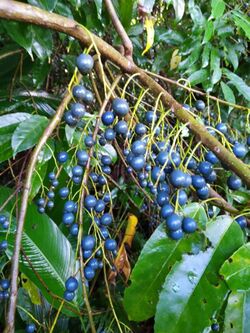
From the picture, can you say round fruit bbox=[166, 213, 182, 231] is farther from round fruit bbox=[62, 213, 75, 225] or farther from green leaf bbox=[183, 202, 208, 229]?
round fruit bbox=[62, 213, 75, 225]

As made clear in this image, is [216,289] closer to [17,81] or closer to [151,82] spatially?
[151,82]

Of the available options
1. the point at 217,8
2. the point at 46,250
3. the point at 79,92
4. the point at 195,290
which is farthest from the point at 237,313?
the point at 217,8

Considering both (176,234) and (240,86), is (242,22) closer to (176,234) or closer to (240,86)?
(240,86)

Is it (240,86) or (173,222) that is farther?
(240,86)

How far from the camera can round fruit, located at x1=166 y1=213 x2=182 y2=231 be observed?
1.93ft

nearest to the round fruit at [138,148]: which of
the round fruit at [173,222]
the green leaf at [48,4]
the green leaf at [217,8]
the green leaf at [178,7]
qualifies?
the round fruit at [173,222]

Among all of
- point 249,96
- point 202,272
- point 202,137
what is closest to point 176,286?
point 202,272

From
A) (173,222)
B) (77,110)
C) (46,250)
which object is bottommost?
(46,250)

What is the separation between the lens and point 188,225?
0.60m

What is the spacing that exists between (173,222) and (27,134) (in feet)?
1.09

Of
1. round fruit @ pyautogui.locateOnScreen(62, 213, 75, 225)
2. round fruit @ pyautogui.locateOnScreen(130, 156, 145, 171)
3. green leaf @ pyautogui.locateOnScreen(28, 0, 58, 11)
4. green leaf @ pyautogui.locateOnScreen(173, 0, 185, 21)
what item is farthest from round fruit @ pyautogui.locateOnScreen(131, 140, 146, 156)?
green leaf @ pyautogui.locateOnScreen(173, 0, 185, 21)

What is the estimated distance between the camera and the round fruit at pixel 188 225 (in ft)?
1.98

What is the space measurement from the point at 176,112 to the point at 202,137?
57 mm

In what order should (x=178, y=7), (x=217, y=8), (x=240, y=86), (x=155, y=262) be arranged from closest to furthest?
(x=155, y=262)
(x=178, y=7)
(x=217, y=8)
(x=240, y=86)
